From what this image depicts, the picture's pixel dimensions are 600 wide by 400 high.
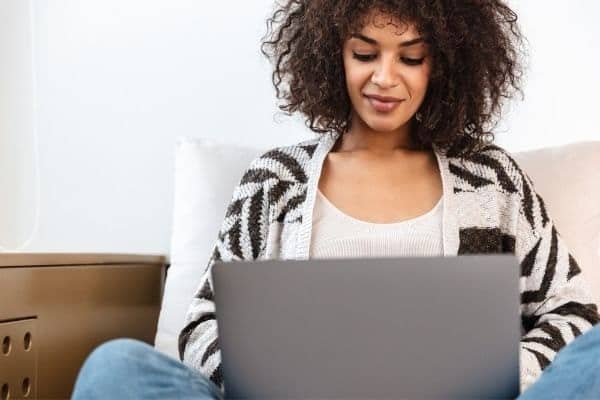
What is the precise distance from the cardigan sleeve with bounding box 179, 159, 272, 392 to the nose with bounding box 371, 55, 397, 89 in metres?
0.22

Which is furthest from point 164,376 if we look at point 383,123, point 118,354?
point 383,123

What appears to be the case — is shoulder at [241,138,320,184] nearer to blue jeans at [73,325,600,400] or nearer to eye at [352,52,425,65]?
eye at [352,52,425,65]

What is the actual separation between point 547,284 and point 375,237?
0.23 metres

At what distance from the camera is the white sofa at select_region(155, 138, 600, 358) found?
139 centimetres

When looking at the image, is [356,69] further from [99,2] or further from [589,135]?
[99,2]

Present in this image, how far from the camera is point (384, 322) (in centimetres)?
83

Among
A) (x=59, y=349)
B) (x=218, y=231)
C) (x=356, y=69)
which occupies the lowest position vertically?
(x=59, y=349)

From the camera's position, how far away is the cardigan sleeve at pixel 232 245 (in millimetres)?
1240

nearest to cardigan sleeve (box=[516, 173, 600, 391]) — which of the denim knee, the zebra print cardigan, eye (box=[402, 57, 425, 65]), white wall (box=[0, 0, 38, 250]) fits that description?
the zebra print cardigan

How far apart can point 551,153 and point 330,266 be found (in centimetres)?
72

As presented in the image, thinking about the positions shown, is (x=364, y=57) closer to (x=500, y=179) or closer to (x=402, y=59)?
(x=402, y=59)

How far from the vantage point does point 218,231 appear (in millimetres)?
1479

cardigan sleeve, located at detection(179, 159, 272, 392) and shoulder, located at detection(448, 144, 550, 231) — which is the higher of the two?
shoulder, located at detection(448, 144, 550, 231)

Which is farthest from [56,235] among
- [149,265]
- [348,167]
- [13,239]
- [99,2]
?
[348,167]
